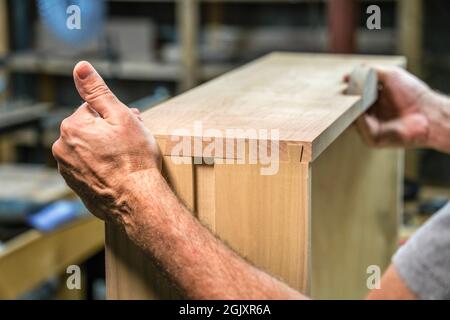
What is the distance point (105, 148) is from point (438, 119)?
2.56 feet

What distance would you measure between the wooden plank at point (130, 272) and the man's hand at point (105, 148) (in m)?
0.04

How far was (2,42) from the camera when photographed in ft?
15.1

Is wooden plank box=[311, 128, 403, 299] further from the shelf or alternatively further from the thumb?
the shelf

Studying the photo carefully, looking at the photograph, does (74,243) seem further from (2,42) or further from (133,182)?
(2,42)

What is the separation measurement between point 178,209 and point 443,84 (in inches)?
129

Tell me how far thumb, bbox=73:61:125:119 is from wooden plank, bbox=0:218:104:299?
1.42 m

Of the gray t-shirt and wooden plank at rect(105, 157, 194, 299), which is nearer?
wooden plank at rect(105, 157, 194, 299)

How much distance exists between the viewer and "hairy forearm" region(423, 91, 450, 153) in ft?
4.77

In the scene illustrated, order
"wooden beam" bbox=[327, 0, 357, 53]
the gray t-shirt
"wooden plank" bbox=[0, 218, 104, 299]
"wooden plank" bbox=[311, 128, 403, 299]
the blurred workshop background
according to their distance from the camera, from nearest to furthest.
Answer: the gray t-shirt, "wooden plank" bbox=[311, 128, 403, 299], "wooden plank" bbox=[0, 218, 104, 299], "wooden beam" bbox=[327, 0, 357, 53], the blurred workshop background

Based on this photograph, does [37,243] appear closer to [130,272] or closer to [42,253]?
[42,253]

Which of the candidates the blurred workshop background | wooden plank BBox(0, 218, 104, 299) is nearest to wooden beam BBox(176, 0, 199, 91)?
the blurred workshop background

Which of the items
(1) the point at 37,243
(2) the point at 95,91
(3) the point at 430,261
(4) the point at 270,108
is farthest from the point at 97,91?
(1) the point at 37,243

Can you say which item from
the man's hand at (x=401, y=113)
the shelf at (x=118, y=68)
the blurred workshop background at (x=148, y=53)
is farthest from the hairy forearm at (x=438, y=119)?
the shelf at (x=118, y=68)
